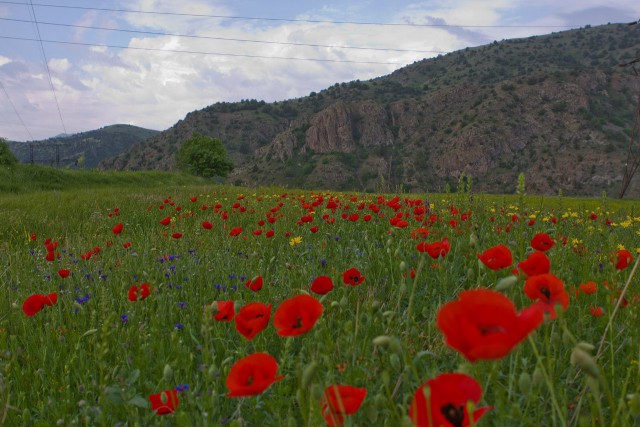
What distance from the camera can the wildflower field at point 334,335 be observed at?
1.03m

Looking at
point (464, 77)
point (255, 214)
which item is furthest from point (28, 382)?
point (464, 77)

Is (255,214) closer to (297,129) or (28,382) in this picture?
(28,382)

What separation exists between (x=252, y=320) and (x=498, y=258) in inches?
38.3

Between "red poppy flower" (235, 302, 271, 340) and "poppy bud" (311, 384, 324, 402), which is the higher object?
"red poppy flower" (235, 302, 271, 340)

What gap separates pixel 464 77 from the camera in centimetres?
10225

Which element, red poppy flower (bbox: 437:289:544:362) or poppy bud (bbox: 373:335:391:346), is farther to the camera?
poppy bud (bbox: 373:335:391:346)

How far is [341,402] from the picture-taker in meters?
0.93

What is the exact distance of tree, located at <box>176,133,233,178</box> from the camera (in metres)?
52.6

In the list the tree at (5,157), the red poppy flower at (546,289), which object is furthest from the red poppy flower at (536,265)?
the tree at (5,157)

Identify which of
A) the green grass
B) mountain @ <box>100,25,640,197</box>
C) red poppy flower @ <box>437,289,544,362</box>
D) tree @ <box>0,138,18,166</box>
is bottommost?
red poppy flower @ <box>437,289,544,362</box>

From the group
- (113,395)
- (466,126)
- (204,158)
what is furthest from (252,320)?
(466,126)

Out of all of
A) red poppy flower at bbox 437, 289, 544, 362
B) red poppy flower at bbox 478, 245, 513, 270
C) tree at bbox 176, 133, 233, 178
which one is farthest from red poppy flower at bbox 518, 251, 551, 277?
tree at bbox 176, 133, 233, 178

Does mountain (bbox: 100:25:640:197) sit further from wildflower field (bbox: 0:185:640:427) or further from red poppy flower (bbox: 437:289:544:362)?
red poppy flower (bbox: 437:289:544:362)

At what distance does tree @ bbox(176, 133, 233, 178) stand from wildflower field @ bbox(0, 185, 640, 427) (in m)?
49.0
